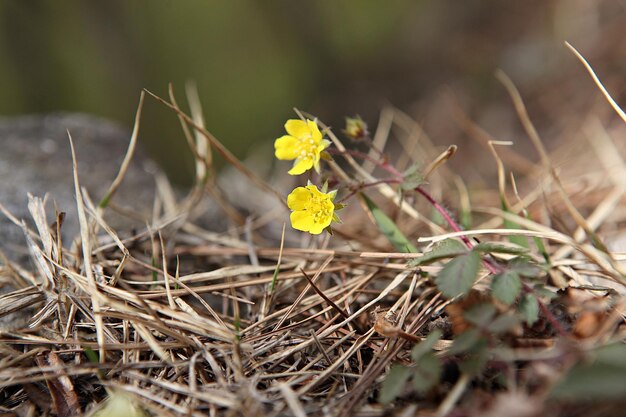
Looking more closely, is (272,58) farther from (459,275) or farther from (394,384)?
(394,384)

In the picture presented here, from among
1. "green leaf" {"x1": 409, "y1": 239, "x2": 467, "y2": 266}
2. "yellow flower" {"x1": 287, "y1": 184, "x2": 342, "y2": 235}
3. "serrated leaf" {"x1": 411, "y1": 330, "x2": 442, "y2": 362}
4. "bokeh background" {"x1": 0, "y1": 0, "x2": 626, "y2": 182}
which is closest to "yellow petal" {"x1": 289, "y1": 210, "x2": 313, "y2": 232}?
"yellow flower" {"x1": 287, "y1": 184, "x2": 342, "y2": 235}

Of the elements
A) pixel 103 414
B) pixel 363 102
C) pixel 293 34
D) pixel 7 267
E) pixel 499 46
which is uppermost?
pixel 293 34

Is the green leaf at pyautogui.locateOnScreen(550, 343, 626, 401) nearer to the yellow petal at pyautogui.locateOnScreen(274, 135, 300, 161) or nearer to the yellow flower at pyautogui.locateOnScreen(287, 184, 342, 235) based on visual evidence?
the yellow flower at pyautogui.locateOnScreen(287, 184, 342, 235)

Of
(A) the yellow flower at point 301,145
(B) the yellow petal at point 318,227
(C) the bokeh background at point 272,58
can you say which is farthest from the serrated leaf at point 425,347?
(C) the bokeh background at point 272,58

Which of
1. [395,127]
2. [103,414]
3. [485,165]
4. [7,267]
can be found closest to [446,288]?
[103,414]

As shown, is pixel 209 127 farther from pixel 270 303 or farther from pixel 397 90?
pixel 270 303

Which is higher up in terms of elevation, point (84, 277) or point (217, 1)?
point (217, 1)

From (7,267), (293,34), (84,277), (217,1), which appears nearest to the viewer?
(84,277)
